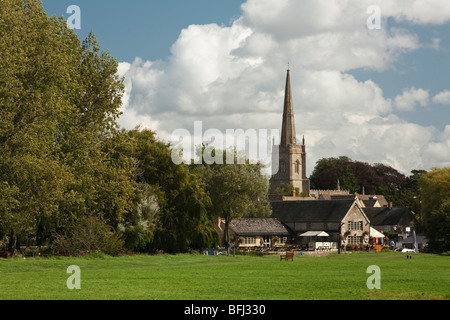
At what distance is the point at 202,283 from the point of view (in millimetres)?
30938

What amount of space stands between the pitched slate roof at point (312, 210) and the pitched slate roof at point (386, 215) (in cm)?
2397

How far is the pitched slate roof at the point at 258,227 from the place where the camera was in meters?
97.6

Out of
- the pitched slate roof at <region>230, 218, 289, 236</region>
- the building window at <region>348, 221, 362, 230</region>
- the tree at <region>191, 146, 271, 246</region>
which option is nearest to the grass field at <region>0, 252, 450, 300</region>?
the tree at <region>191, 146, 271, 246</region>

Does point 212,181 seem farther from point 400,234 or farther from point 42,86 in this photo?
point 400,234

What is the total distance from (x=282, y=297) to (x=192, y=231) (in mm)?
45793

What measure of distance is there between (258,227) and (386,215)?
39.3 metres

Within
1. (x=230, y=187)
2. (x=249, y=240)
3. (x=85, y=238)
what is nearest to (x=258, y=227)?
(x=249, y=240)

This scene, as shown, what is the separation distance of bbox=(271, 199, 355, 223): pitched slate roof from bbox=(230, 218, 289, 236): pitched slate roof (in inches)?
159

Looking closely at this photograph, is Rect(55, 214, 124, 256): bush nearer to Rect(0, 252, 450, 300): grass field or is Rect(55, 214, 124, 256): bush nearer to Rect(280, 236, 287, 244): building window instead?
Rect(0, 252, 450, 300): grass field

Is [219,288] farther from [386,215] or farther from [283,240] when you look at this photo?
[386,215]

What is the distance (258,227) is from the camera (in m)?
100

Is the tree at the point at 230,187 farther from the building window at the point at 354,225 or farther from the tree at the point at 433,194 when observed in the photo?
the building window at the point at 354,225

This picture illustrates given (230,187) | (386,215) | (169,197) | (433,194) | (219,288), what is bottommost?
(219,288)

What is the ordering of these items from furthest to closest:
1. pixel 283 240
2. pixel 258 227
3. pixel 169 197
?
pixel 283 240
pixel 258 227
pixel 169 197
